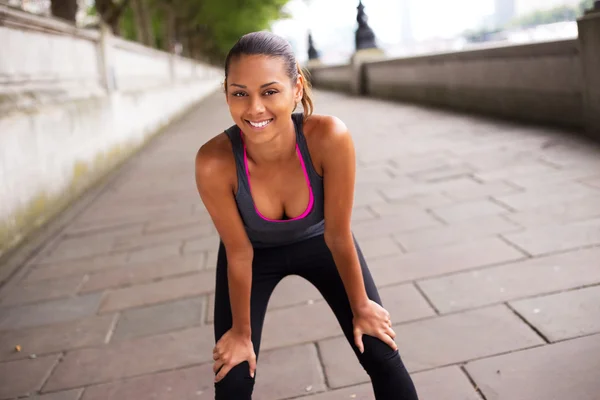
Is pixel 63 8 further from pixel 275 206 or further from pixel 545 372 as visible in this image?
pixel 545 372

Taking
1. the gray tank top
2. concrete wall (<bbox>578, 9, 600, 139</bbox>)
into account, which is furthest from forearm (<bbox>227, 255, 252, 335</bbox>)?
concrete wall (<bbox>578, 9, 600, 139</bbox>)

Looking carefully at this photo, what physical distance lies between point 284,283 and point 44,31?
15.9 feet

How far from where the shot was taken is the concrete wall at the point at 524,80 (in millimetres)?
5352

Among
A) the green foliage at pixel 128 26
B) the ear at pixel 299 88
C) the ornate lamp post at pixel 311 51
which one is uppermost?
the green foliage at pixel 128 26

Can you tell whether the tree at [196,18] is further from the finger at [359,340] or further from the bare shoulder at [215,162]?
the finger at [359,340]

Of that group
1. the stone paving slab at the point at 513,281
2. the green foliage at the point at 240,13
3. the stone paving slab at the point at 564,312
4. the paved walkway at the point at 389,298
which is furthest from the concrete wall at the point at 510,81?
the green foliage at the point at 240,13

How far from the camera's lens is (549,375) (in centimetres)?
197

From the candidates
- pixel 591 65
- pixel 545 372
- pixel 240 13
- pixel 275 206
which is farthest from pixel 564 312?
pixel 240 13

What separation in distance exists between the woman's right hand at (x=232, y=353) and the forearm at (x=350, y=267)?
349 millimetres

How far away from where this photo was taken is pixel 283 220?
170 cm

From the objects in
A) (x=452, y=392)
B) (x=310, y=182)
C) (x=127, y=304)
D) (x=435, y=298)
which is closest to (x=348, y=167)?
(x=310, y=182)

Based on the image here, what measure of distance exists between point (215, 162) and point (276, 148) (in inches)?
7.3

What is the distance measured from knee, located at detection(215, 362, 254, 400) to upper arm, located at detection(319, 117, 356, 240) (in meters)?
0.50

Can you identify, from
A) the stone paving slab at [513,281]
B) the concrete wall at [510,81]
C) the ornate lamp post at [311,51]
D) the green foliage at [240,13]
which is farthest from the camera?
the green foliage at [240,13]
